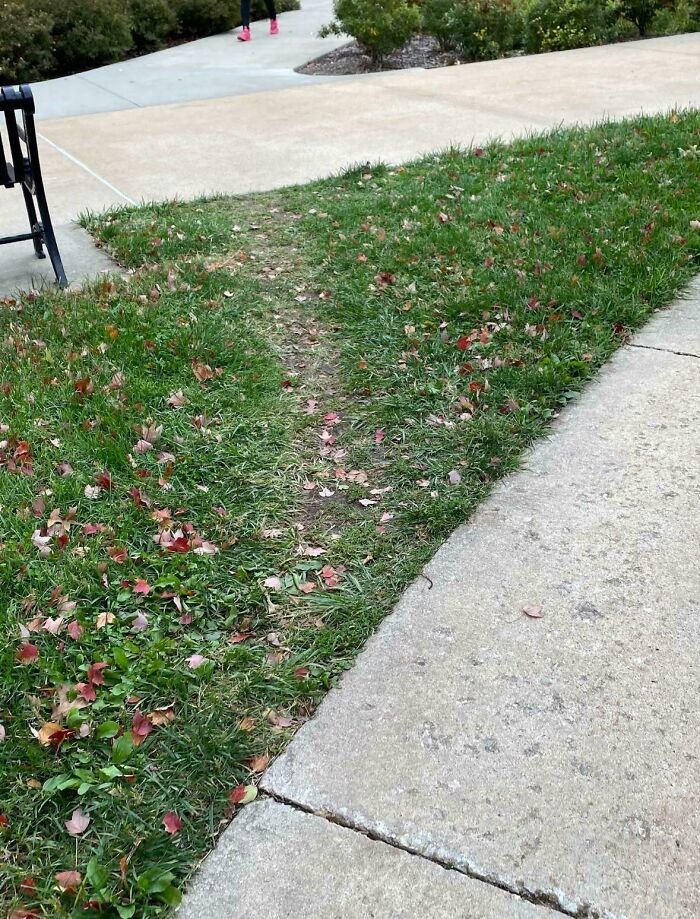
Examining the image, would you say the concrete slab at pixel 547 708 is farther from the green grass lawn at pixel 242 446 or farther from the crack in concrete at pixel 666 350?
the crack in concrete at pixel 666 350

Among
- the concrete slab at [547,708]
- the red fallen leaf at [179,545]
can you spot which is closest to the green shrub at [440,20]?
the concrete slab at [547,708]

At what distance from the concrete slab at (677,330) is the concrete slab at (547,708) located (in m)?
1.04

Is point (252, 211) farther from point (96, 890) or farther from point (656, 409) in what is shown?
point (96, 890)

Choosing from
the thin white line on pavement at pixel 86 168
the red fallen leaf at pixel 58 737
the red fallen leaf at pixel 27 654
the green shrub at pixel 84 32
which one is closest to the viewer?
the red fallen leaf at pixel 58 737

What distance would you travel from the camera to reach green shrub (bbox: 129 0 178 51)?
13.0 metres

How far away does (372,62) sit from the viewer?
11.3 meters

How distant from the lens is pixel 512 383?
12.7ft

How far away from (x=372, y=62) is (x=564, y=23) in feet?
8.17

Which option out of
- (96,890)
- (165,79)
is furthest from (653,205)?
(165,79)

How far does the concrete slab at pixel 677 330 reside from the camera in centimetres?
418

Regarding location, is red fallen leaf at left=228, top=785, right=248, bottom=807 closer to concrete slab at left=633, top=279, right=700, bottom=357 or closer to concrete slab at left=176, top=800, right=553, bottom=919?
concrete slab at left=176, top=800, right=553, bottom=919

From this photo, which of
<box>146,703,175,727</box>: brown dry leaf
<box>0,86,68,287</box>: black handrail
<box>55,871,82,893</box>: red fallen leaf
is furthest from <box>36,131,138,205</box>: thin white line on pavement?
<box>55,871,82,893</box>: red fallen leaf

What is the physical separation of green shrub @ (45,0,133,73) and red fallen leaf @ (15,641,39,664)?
11.0 meters

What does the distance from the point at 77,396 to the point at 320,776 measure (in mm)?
2325
